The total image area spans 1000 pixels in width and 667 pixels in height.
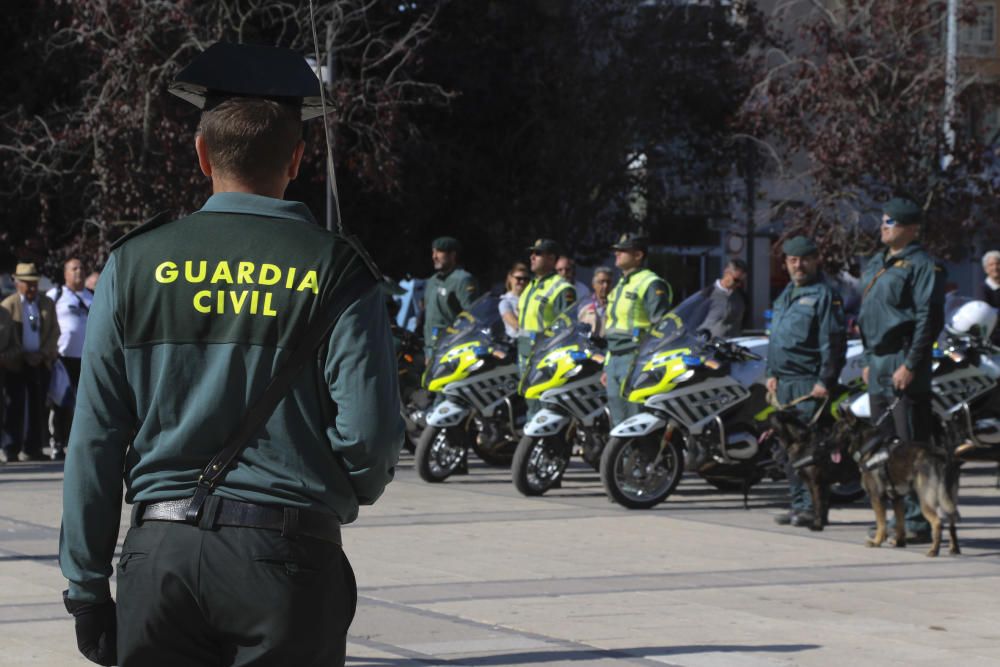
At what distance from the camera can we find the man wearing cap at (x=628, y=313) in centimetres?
1350

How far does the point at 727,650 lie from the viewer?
727cm

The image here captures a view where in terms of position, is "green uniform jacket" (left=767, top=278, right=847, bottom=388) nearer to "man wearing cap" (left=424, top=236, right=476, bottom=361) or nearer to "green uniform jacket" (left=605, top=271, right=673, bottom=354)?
"green uniform jacket" (left=605, top=271, right=673, bottom=354)

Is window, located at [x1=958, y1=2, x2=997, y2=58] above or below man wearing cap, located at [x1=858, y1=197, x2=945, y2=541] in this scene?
above

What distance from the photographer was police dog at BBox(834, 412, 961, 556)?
1033 cm

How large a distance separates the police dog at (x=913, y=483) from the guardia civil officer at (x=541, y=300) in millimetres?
4704

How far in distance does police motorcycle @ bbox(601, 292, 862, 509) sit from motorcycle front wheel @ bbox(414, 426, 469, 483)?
214 centimetres

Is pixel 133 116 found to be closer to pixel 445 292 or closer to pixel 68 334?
pixel 68 334

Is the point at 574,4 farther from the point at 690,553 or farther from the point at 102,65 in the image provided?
the point at 690,553

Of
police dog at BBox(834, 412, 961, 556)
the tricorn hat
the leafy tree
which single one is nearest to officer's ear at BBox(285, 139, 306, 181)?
police dog at BBox(834, 412, 961, 556)

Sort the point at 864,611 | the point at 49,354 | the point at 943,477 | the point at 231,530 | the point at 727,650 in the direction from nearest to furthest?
1. the point at 231,530
2. the point at 727,650
3. the point at 864,611
4. the point at 943,477
5. the point at 49,354

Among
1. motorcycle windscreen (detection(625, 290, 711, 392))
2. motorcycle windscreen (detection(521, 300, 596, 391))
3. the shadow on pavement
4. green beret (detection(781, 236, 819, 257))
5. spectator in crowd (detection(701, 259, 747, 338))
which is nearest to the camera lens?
the shadow on pavement

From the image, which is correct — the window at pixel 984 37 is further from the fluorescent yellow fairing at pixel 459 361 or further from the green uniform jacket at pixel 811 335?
the green uniform jacket at pixel 811 335

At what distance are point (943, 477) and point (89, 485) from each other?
7620 millimetres

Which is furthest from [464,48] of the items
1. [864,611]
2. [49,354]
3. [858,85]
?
[864,611]
